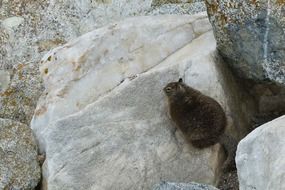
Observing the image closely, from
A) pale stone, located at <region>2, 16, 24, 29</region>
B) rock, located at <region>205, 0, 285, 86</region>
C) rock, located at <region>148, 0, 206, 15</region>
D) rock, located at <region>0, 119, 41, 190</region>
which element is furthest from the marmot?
pale stone, located at <region>2, 16, 24, 29</region>

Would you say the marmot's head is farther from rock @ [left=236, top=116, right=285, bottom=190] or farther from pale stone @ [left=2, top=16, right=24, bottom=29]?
pale stone @ [left=2, top=16, right=24, bottom=29]

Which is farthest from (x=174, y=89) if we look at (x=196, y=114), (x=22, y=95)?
(x=22, y=95)

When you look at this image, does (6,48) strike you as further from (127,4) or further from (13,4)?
(127,4)

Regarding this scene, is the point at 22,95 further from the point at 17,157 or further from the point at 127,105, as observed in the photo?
the point at 127,105

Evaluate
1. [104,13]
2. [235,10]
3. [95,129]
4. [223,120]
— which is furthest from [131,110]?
[104,13]

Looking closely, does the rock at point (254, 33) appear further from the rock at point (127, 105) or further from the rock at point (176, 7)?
the rock at point (176, 7)

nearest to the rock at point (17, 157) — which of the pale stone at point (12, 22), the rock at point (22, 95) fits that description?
the rock at point (22, 95)
